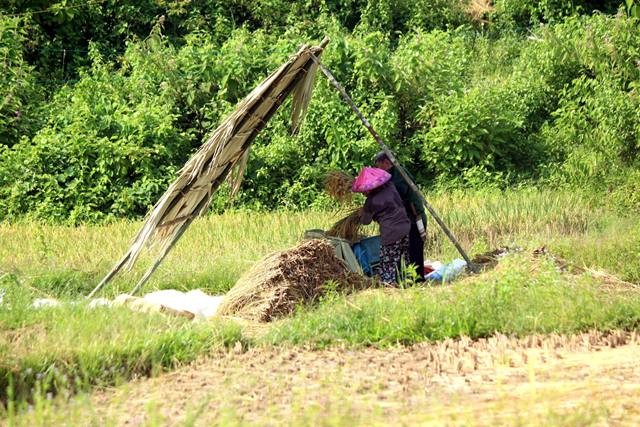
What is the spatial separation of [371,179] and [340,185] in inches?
19.6

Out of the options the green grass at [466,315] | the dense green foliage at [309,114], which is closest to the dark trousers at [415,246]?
the green grass at [466,315]

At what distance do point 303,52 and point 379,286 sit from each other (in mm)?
1982

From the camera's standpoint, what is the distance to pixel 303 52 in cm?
859

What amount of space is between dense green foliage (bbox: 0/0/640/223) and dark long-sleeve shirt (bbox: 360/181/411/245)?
4.25 metres

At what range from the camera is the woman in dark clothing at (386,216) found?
8.98 meters

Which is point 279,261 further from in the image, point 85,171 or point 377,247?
point 85,171

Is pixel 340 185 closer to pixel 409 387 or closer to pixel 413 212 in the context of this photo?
pixel 413 212

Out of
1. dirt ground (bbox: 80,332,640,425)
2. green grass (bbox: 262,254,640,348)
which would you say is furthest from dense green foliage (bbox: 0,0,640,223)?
dirt ground (bbox: 80,332,640,425)

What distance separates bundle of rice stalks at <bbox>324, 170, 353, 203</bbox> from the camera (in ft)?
30.8

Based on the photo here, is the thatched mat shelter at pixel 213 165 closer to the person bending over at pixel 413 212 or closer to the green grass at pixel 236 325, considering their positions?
the green grass at pixel 236 325

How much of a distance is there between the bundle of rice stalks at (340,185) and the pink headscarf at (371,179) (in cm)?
30

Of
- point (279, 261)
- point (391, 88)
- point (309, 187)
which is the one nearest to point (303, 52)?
point (279, 261)

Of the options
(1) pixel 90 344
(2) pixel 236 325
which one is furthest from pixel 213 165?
(1) pixel 90 344

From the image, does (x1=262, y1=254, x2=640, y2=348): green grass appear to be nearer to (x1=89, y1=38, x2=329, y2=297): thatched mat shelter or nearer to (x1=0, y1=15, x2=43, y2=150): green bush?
(x1=89, y1=38, x2=329, y2=297): thatched mat shelter
